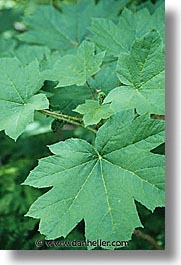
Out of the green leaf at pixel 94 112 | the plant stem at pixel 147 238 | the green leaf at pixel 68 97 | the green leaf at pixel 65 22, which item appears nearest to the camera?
the green leaf at pixel 94 112

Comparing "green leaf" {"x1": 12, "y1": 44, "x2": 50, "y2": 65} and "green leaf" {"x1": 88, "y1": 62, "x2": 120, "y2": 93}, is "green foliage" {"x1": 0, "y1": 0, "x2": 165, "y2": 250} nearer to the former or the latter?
"green leaf" {"x1": 88, "y1": 62, "x2": 120, "y2": 93}

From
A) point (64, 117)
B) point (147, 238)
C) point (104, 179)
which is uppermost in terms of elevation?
point (64, 117)

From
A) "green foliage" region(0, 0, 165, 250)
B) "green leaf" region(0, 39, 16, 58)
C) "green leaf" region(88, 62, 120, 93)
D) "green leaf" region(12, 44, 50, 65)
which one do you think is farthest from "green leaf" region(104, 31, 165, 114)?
"green leaf" region(0, 39, 16, 58)

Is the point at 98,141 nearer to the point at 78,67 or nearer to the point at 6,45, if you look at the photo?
the point at 78,67

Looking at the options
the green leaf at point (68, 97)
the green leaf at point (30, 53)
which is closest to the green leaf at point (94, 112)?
the green leaf at point (68, 97)

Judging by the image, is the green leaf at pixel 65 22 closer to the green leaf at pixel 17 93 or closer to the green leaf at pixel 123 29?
the green leaf at pixel 123 29

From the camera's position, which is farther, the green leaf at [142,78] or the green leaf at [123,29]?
the green leaf at [123,29]

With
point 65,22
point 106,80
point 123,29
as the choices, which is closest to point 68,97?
point 106,80
